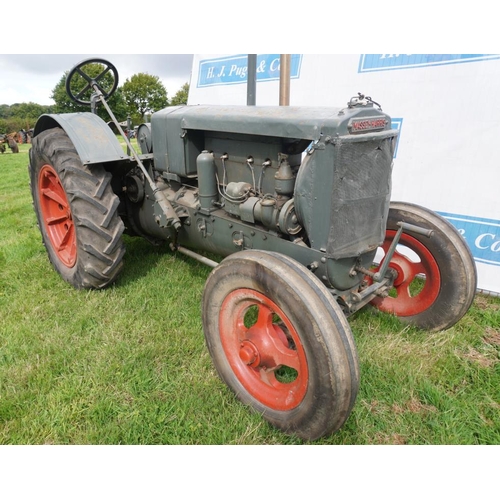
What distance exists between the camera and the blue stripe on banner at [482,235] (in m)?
3.55

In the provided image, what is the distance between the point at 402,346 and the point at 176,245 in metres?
1.97

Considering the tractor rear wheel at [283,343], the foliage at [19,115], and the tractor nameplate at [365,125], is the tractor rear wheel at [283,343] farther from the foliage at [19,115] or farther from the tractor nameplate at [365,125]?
the foliage at [19,115]

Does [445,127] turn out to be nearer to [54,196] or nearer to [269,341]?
[269,341]

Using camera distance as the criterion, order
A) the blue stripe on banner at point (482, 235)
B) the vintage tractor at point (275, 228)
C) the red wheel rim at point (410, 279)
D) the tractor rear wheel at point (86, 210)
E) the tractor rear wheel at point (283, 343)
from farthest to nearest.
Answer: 1. the blue stripe on banner at point (482, 235)
2. the tractor rear wheel at point (86, 210)
3. the red wheel rim at point (410, 279)
4. the vintage tractor at point (275, 228)
5. the tractor rear wheel at point (283, 343)

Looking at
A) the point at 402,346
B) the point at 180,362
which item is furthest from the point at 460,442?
→ the point at 180,362

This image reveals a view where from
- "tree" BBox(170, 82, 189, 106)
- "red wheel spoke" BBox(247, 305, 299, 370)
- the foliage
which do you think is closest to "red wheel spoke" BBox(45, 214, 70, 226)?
"red wheel spoke" BBox(247, 305, 299, 370)

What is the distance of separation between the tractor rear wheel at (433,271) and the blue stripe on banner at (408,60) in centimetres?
168

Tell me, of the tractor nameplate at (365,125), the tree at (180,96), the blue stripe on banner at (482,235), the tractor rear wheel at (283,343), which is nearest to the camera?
the tractor rear wheel at (283,343)

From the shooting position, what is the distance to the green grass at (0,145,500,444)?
2.05 meters

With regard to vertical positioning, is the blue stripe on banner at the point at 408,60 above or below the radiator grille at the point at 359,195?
above

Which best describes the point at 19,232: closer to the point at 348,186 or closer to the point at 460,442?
the point at 348,186

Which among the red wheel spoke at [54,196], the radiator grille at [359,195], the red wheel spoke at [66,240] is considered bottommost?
the red wheel spoke at [66,240]

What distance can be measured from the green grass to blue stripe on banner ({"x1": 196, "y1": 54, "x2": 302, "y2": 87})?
2.88 meters

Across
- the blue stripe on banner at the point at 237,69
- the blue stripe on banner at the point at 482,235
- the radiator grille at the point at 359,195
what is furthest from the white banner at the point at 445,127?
the radiator grille at the point at 359,195
